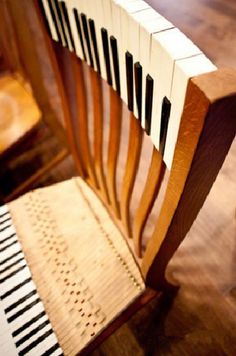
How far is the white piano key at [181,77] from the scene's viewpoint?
342 millimetres

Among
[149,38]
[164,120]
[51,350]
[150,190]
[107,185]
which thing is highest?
[149,38]

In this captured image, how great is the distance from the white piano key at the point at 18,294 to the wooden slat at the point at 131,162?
273 millimetres

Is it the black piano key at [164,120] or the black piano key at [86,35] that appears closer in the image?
the black piano key at [164,120]

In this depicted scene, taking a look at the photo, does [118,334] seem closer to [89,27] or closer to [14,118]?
[14,118]

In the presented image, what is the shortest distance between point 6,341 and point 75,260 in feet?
0.75

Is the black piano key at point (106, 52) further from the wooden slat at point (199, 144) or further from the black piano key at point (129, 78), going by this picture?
the wooden slat at point (199, 144)

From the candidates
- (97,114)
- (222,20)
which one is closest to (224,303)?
(97,114)

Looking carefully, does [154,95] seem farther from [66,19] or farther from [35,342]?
[35,342]

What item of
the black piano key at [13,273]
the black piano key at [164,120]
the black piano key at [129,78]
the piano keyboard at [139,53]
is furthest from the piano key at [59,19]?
the black piano key at [13,273]

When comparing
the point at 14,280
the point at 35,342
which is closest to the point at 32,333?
the point at 35,342

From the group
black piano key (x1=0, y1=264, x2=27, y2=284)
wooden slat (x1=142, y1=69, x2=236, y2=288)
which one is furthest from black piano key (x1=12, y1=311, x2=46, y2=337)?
wooden slat (x1=142, y1=69, x2=236, y2=288)

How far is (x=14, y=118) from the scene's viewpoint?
1.20 meters

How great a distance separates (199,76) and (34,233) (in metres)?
0.67

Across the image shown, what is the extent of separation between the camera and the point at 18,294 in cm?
76
